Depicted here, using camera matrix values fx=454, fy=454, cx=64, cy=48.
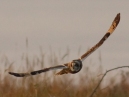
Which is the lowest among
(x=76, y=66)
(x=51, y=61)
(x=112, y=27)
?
(x=76, y=66)

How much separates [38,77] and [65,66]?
3156 millimetres

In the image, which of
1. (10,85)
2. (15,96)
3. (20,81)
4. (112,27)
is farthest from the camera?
(10,85)

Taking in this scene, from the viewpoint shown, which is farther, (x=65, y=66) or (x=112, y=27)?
(x=112, y=27)

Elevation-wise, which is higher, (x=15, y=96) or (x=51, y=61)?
(x=51, y=61)

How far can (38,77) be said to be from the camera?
5.30 meters

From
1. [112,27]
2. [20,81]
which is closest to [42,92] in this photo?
[20,81]

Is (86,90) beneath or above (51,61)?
beneath

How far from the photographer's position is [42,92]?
5.00 metres

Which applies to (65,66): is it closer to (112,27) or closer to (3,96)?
(112,27)

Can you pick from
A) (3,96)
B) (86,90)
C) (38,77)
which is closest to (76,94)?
(86,90)

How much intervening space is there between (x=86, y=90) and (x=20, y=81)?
2.74 feet

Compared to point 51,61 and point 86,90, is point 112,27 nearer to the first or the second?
point 86,90

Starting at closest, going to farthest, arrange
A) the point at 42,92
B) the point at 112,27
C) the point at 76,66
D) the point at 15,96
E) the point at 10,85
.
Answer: the point at 76,66 → the point at 112,27 → the point at 42,92 → the point at 15,96 → the point at 10,85

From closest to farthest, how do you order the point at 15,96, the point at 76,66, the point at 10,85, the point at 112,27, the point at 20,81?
the point at 76,66 < the point at 112,27 < the point at 15,96 < the point at 20,81 < the point at 10,85
